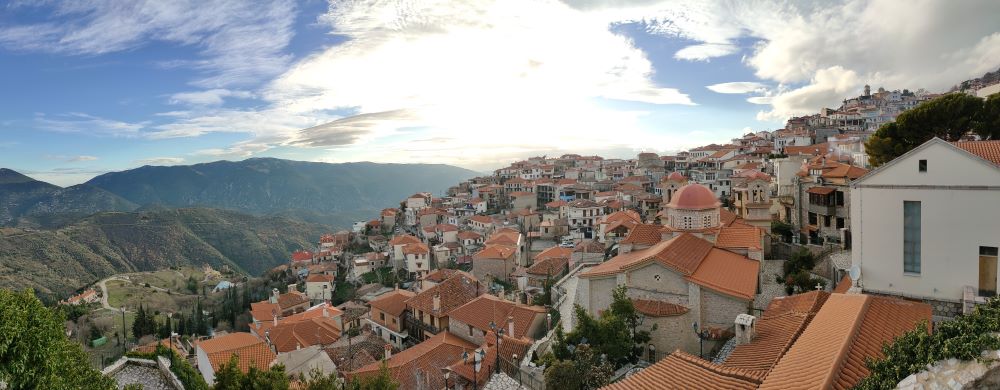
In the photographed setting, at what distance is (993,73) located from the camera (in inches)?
2938

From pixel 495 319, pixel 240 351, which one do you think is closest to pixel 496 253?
pixel 495 319

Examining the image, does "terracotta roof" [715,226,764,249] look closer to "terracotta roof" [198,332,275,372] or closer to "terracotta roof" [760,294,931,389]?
"terracotta roof" [760,294,931,389]

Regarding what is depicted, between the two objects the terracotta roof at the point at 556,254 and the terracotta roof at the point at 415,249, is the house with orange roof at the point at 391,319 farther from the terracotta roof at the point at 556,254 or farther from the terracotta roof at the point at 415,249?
the terracotta roof at the point at 415,249

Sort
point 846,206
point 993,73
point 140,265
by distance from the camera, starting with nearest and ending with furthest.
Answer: point 846,206 → point 993,73 → point 140,265

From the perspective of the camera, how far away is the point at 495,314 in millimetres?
23672

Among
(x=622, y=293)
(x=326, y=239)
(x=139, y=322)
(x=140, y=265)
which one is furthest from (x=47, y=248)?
(x=622, y=293)

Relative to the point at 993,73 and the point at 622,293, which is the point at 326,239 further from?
the point at 993,73

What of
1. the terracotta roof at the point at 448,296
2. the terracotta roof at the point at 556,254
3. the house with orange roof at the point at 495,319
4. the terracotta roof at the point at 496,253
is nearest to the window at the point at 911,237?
the house with orange roof at the point at 495,319

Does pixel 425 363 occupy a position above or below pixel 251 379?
below

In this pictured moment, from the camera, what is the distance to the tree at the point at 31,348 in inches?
421

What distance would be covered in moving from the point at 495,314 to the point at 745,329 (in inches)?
483

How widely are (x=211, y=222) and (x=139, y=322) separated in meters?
113

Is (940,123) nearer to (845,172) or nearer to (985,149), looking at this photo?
(845,172)

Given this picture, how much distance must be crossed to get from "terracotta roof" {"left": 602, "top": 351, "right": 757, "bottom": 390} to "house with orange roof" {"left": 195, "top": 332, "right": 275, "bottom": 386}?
17.3 metres
